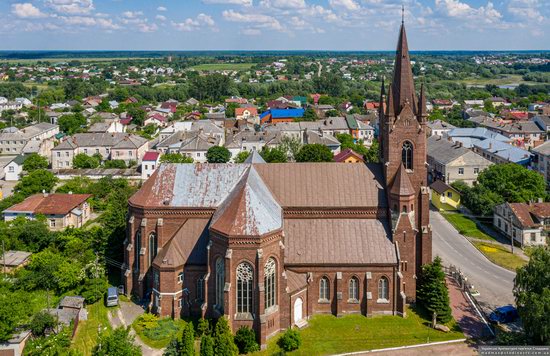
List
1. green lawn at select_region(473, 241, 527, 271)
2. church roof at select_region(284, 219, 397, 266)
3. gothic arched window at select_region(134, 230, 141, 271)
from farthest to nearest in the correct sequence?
1. green lawn at select_region(473, 241, 527, 271)
2. gothic arched window at select_region(134, 230, 141, 271)
3. church roof at select_region(284, 219, 397, 266)

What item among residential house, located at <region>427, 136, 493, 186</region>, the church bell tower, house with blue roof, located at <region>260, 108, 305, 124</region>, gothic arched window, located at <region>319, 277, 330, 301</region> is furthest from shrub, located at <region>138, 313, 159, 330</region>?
house with blue roof, located at <region>260, 108, 305, 124</region>

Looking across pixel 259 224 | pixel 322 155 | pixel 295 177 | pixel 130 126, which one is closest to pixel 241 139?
pixel 322 155

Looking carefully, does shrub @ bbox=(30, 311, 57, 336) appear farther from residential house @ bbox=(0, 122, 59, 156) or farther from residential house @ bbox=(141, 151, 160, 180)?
residential house @ bbox=(0, 122, 59, 156)

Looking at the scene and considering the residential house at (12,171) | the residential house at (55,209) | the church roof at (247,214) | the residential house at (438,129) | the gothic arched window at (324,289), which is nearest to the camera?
the church roof at (247,214)

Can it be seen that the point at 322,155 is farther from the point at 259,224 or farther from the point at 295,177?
the point at 259,224

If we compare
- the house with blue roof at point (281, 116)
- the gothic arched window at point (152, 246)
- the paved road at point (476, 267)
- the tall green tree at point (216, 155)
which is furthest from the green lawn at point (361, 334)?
the house with blue roof at point (281, 116)

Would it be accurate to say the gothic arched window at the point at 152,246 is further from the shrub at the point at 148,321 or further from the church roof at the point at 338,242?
the church roof at the point at 338,242
